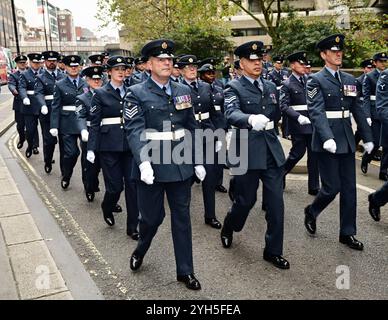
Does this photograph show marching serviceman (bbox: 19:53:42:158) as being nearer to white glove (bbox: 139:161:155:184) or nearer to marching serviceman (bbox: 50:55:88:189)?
marching serviceman (bbox: 50:55:88:189)

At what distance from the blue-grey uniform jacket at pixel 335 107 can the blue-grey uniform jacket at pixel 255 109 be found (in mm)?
564

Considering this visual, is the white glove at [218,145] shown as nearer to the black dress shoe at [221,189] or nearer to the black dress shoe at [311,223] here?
the black dress shoe at [221,189]

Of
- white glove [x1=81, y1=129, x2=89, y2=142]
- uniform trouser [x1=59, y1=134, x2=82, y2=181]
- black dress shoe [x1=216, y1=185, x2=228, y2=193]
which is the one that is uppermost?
white glove [x1=81, y1=129, x2=89, y2=142]

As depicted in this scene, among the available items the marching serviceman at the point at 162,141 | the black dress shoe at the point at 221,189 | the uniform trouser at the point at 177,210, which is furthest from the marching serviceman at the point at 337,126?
the black dress shoe at the point at 221,189

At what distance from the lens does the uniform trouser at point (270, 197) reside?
440cm

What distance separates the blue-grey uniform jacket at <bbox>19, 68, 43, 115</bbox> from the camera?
9855 mm

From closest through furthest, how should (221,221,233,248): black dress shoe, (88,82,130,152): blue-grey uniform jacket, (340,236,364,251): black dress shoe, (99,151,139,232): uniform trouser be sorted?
(340,236,364,251): black dress shoe
(221,221,233,248): black dress shoe
(99,151,139,232): uniform trouser
(88,82,130,152): blue-grey uniform jacket

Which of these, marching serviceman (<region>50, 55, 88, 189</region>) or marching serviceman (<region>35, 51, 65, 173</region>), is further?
marching serviceman (<region>35, 51, 65, 173</region>)

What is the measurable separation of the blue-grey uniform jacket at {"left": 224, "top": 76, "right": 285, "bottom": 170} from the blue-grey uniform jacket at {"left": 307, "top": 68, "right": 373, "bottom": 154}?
1.85 feet

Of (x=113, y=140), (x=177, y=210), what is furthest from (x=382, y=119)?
(x=113, y=140)

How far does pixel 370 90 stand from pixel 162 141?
214 inches

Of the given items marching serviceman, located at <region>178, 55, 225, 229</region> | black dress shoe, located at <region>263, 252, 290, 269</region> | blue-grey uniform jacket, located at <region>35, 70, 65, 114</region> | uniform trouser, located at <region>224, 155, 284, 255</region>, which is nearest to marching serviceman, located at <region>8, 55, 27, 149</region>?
blue-grey uniform jacket, located at <region>35, 70, 65, 114</region>

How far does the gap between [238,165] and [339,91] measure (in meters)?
1.34

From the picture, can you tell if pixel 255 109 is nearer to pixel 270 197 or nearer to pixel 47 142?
pixel 270 197
